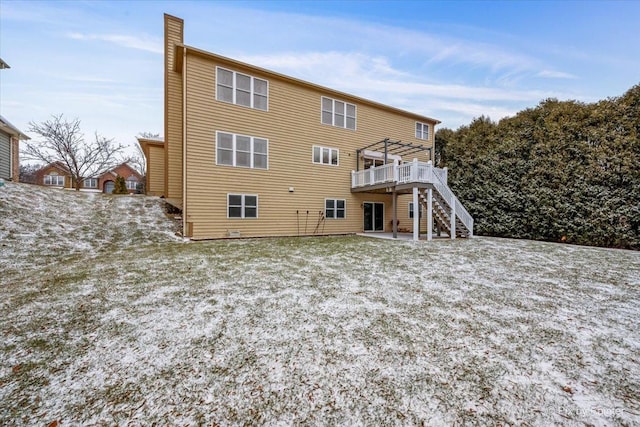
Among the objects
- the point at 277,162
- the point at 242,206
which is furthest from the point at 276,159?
the point at 242,206

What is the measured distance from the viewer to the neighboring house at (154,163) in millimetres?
15242

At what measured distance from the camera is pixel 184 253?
7.58 metres

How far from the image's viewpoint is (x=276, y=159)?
467 inches

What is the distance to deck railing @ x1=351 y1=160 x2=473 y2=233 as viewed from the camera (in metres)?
11.0

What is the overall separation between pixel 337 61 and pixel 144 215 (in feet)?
41.8

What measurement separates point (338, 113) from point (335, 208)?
4.88 metres

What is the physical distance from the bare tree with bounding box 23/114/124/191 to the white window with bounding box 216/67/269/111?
63.0 ft

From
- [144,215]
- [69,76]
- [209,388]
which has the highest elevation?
[69,76]

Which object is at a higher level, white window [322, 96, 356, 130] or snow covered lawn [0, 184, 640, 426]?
white window [322, 96, 356, 130]

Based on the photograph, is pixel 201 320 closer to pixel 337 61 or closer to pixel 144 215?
pixel 144 215

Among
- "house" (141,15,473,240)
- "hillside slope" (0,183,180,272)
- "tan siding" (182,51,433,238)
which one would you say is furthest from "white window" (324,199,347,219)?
"hillside slope" (0,183,180,272)

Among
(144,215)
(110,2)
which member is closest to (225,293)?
(144,215)

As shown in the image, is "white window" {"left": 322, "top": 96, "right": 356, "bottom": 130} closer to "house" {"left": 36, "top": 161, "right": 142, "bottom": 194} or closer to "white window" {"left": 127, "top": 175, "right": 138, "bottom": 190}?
"house" {"left": 36, "top": 161, "right": 142, "bottom": 194}

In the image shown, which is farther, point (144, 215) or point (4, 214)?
point (144, 215)
